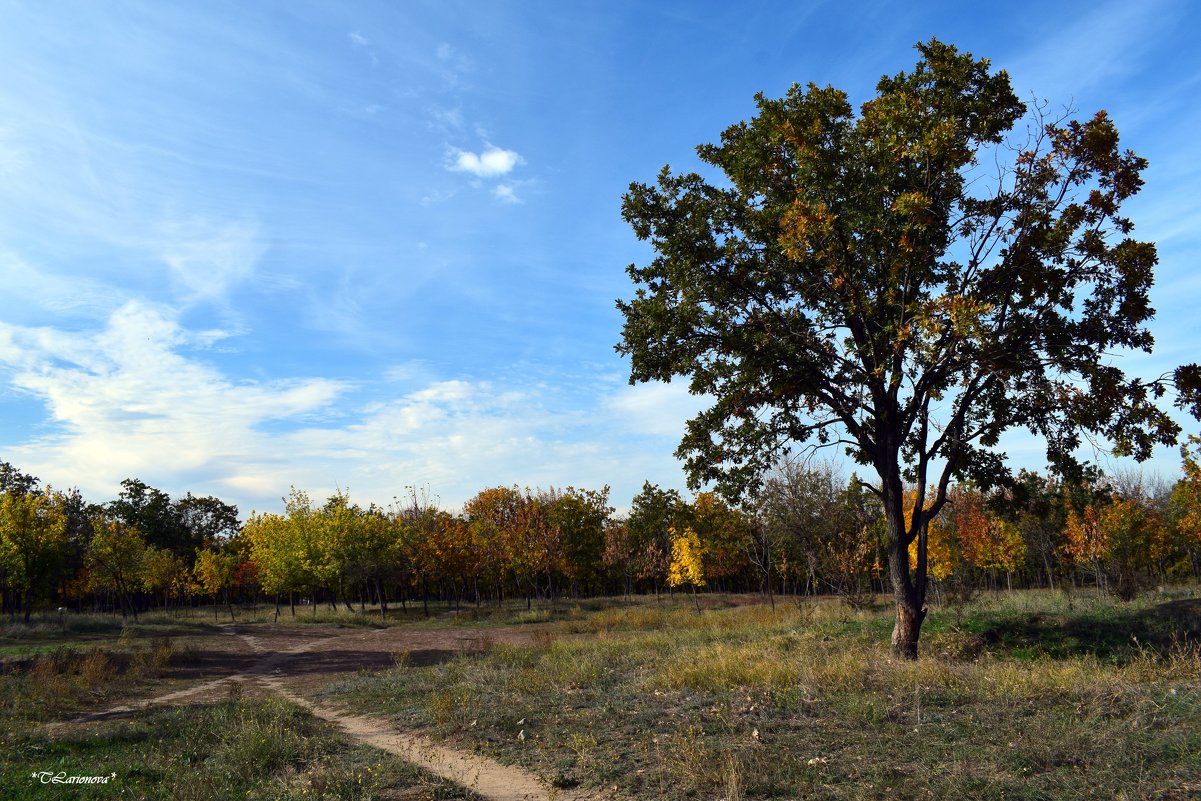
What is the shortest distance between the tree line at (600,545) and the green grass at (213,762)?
13.2m

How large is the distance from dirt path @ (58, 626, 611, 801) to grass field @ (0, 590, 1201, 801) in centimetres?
32

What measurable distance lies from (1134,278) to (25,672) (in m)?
29.2

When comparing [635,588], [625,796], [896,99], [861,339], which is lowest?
[635,588]

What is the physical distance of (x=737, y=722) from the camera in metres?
9.05

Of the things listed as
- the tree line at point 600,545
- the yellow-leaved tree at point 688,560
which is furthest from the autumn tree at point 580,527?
the yellow-leaved tree at point 688,560

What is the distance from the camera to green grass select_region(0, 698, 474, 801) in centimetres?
754

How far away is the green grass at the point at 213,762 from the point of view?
24.7 feet

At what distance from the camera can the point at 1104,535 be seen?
31.5 metres

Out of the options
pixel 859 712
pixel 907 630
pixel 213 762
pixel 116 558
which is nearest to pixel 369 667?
pixel 213 762

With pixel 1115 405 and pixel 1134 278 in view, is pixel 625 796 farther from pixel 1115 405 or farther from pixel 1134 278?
pixel 1134 278

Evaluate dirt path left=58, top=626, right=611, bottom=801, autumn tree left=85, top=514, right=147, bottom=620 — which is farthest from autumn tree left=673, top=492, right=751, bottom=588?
autumn tree left=85, top=514, right=147, bottom=620

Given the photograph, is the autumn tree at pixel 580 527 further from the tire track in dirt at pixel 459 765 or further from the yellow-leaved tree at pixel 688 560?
the tire track in dirt at pixel 459 765

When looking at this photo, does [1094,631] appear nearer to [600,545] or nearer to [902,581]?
[902,581]

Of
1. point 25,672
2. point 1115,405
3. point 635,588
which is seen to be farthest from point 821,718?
point 635,588
